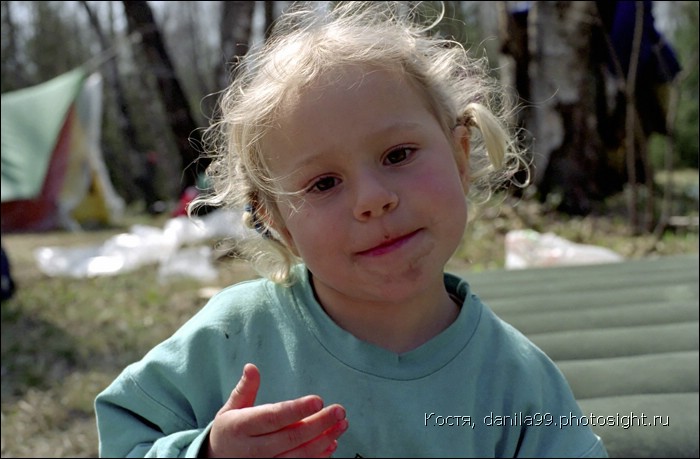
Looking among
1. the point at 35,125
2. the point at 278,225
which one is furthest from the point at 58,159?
the point at 278,225

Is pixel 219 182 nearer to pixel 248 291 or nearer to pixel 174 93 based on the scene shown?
pixel 248 291

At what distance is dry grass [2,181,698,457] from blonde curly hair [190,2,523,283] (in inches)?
34.1

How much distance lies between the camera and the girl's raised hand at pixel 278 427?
89cm

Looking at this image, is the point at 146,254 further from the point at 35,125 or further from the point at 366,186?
the point at 366,186

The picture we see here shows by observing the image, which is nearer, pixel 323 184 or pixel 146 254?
pixel 323 184

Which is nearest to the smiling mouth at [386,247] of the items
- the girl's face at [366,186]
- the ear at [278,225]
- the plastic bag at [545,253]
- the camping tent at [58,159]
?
the girl's face at [366,186]

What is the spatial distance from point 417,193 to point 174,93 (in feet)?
6.45

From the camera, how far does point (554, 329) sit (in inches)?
80.8

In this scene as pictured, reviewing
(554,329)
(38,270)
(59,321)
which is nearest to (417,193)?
(554,329)

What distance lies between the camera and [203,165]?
2.46 metres

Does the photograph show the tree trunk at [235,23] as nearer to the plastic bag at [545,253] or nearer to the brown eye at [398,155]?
the brown eye at [398,155]

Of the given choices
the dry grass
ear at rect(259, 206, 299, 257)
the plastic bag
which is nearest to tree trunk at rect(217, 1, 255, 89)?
the dry grass

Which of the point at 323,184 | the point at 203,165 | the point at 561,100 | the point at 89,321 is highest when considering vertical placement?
the point at 323,184

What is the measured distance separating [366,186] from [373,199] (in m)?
0.02
